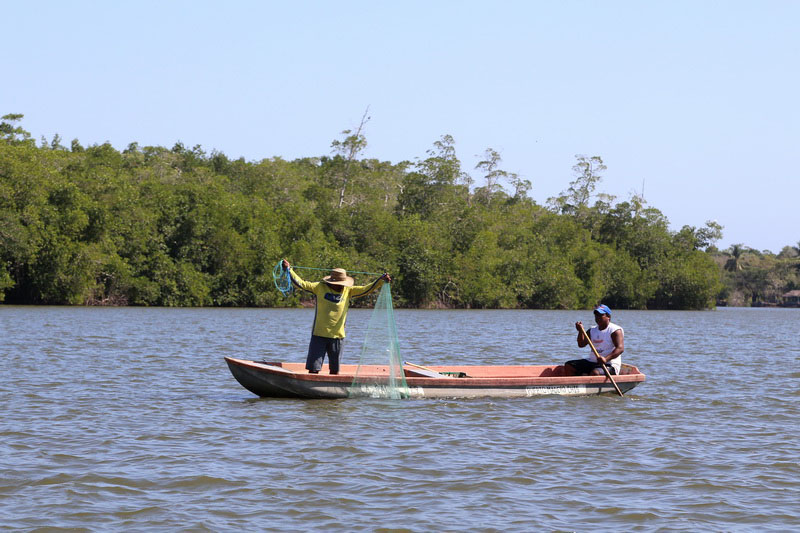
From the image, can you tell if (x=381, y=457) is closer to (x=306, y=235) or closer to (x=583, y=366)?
(x=583, y=366)

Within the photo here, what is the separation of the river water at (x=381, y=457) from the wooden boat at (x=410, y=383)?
18cm

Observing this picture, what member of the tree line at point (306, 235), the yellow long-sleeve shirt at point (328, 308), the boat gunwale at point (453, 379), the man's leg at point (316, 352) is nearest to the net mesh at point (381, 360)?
the boat gunwale at point (453, 379)

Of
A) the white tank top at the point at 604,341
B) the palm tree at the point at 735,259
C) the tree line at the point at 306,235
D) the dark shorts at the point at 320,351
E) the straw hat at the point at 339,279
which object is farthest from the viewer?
the palm tree at the point at 735,259

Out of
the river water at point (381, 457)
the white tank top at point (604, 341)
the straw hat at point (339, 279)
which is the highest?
the straw hat at point (339, 279)

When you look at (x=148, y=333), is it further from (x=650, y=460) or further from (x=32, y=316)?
(x=650, y=460)

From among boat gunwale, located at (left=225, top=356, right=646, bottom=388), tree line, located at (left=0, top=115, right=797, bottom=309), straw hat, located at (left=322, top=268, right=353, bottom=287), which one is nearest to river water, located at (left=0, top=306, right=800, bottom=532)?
boat gunwale, located at (left=225, top=356, right=646, bottom=388)

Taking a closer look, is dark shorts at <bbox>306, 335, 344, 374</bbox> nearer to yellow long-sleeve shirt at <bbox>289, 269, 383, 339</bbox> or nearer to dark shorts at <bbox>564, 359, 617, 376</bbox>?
yellow long-sleeve shirt at <bbox>289, 269, 383, 339</bbox>

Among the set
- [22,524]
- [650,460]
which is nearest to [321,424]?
[650,460]

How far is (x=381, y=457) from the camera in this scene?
10.5m

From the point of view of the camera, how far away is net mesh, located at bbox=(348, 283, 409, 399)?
566 inches

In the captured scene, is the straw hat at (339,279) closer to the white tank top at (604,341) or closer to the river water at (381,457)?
the river water at (381,457)

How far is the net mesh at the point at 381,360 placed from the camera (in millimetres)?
14375

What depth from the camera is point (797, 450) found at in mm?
11383

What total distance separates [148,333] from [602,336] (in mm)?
19860
